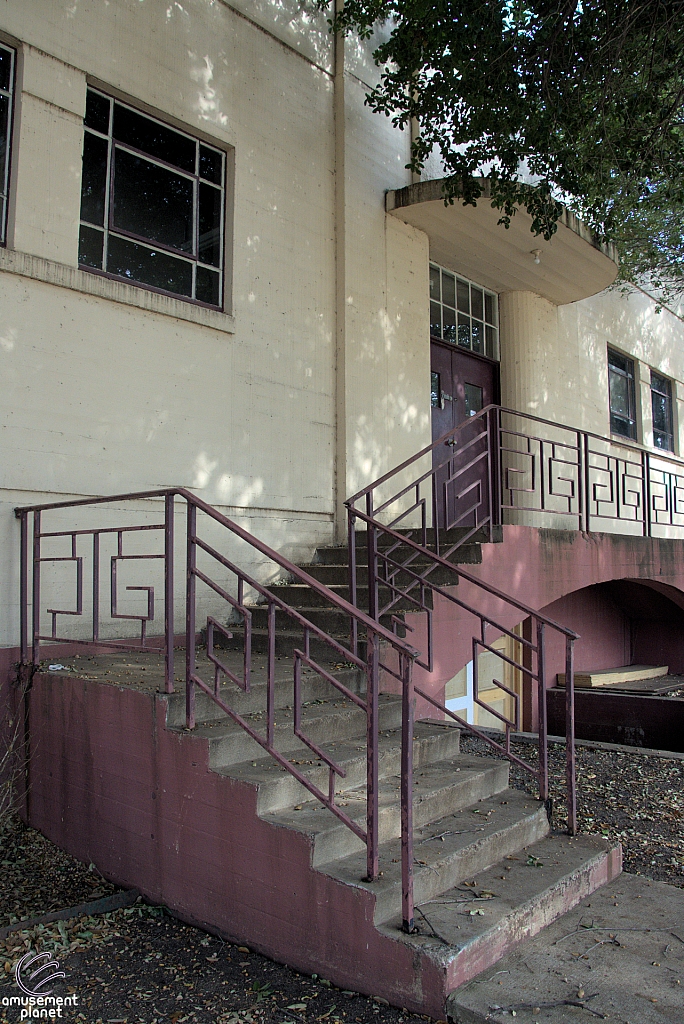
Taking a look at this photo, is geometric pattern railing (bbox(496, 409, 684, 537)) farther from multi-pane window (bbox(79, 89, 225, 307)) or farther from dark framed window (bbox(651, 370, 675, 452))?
multi-pane window (bbox(79, 89, 225, 307))

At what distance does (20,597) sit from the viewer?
16.2 ft

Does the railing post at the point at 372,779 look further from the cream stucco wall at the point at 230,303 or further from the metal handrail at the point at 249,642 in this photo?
the cream stucco wall at the point at 230,303

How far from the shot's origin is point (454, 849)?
3.68 m

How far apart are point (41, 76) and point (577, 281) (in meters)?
7.07

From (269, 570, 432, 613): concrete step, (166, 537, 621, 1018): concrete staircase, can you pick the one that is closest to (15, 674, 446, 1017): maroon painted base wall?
(166, 537, 621, 1018): concrete staircase

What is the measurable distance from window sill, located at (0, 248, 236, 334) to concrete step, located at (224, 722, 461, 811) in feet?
11.4

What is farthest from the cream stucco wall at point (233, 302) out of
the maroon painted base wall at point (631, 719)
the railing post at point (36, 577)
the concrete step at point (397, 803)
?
the maroon painted base wall at point (631, 719)

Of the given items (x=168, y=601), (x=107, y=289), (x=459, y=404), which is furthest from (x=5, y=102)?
(x=459, y=404)

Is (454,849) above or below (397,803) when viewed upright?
below

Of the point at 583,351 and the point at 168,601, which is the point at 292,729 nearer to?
the point at 168,601

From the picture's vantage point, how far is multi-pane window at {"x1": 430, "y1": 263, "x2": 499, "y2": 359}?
31.2 ft

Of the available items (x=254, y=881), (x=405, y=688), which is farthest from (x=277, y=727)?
(x=405, y=688)

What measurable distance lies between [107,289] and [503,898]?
4627 millimetres

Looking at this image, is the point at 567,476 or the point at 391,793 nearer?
the point at 391,793
